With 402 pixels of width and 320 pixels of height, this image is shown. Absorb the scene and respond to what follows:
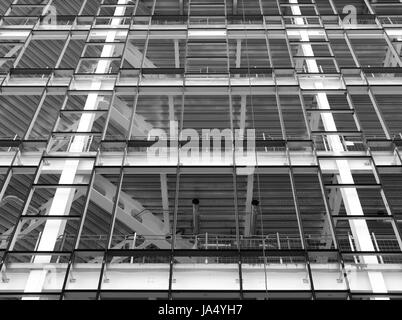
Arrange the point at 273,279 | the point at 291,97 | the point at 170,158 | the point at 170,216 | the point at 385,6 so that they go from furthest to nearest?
the point at 385,6, the point at 291,97, the point at 170,216, the point at 170,158, the point at 273,279

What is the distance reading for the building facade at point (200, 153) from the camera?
11.0 metres

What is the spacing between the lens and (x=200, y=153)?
13.9 metres

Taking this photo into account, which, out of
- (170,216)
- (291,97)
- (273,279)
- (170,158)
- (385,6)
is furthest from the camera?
(385,6)

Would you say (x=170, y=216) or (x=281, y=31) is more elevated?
(x=281, y=31)

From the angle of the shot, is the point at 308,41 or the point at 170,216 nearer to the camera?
the point at 170,216

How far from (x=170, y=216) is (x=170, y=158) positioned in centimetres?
336

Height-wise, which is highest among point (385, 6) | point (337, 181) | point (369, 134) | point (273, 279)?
point (385, 6)

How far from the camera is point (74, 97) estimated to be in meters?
18.4

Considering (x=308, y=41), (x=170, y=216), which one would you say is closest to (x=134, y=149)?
(x=170, y=216)

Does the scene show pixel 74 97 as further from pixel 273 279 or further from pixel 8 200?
pixel 273 279

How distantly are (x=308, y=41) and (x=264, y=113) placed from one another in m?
2.86

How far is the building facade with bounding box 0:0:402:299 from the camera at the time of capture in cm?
1098

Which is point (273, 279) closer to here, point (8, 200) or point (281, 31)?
point (8, 200)

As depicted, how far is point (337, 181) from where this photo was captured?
13.8 metres
